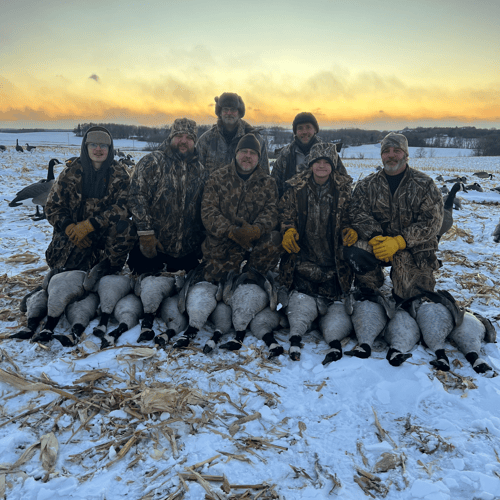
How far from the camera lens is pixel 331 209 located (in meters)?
5.04

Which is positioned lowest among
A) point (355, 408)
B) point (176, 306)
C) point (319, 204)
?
point (355, 408)

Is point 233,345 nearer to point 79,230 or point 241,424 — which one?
point 241,424

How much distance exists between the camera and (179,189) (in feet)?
17.2

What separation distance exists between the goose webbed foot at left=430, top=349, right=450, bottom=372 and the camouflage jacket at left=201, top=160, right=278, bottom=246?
2441 millimetres

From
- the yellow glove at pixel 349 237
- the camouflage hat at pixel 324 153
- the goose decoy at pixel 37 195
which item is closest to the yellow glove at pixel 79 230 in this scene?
the camouflage hat at pixel 324 153

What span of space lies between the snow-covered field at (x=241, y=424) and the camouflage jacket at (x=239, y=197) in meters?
1.65

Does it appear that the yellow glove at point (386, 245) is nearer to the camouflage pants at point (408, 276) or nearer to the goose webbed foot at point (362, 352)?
the camouflage pants at point (408, 276)

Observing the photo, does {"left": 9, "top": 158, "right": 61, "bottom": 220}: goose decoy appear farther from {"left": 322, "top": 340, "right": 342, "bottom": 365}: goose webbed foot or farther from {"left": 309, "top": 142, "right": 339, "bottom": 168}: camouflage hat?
{"left": 322, "top": 340, "right": 342, "bottom": 365}: goose webbed foot

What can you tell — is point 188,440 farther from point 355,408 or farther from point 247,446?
point 355,408

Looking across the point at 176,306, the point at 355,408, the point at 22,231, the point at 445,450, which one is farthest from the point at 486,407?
the point at 22,231

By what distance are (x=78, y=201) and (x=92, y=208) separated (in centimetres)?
20

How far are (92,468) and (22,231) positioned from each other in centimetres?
726

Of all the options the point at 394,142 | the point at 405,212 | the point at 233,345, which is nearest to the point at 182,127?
the point at 394,142

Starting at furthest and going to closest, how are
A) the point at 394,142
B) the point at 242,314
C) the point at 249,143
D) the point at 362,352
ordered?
the point at 249,143, the point at 394,142, the point at 242,314, the point at 362,352
